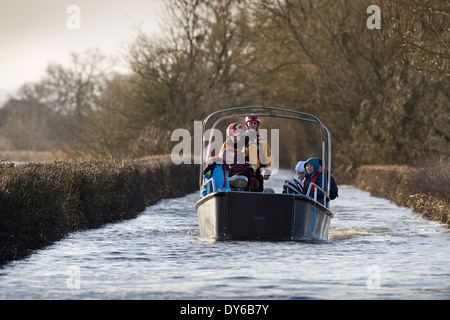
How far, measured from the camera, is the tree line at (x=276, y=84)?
36.2m

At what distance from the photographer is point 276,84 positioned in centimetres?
4559

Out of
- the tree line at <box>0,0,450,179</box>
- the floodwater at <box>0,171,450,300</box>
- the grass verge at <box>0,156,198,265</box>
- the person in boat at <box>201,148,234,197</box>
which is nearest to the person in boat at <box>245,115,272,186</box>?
the person in boat at <box>201,148,234,197</box>

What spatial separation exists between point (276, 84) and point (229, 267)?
3360cm

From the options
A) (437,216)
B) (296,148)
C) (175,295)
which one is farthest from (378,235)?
(296,148)

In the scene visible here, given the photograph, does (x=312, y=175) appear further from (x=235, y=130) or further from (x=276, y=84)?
(x=276, y=84)

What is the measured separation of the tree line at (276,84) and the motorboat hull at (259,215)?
17954 mm

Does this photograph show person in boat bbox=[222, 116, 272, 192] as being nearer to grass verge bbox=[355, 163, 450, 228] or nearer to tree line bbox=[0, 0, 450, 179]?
grass verge bbox=[355, 163, 450, 228]

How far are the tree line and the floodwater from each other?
56.3 feet

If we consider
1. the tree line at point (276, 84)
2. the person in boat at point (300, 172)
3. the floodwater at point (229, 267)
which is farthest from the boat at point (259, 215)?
the tree line at point (276, 84)

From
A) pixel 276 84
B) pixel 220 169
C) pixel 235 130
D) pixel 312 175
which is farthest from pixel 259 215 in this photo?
pixel 276 84

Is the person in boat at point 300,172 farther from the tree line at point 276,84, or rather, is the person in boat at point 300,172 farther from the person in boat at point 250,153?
the tree line at point 276,84

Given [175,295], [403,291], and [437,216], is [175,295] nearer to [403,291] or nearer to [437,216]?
[403,291]

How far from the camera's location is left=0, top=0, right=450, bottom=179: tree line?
119 feet

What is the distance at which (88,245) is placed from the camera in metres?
15.2
